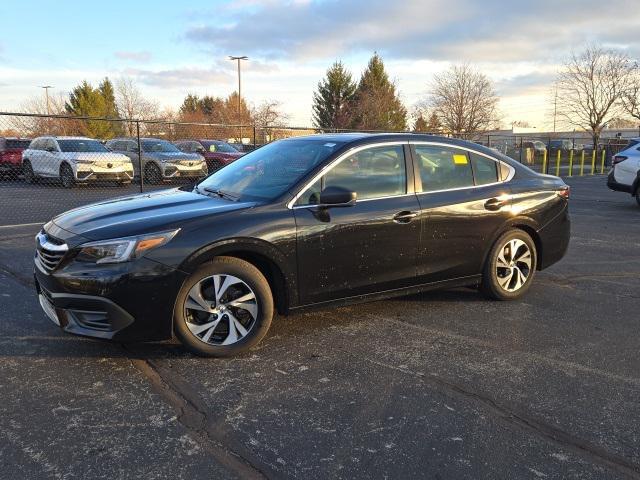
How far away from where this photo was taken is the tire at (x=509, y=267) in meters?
5.21

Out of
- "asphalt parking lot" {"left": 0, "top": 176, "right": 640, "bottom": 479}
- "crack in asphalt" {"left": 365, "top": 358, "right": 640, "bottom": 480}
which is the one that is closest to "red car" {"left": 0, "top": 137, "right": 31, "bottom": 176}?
"asphalt parking lot" {"left": 0, "top": 176, "right": 640, "bottom": 479}

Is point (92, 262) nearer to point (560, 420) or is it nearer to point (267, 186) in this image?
point (267, 186)

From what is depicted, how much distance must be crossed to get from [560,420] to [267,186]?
2.65 m

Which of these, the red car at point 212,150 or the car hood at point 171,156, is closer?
the car hood at point 171,156

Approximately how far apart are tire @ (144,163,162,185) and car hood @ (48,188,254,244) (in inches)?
472

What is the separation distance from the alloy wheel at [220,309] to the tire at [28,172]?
15439 mm

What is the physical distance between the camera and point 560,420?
3119mm

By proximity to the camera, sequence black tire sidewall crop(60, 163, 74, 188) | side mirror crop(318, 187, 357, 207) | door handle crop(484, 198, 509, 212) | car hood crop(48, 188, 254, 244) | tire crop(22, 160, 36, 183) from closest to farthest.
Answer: car hood crop(48, 188, 254, 244) → side mirror crop(318, 187, 357, 207) → door handle crop(484, 198, 509, 212) → black tire sidewall crop(60, 163, 74, 188) → tire crop(22, 160, 36, 183)

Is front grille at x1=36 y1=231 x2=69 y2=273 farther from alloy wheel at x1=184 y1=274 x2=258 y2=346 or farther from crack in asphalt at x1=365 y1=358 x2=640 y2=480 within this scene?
crack in asphalt at x1=365 y1=358 x2=640 y2=480

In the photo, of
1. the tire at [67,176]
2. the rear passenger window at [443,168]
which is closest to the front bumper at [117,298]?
the rear passenger window at [443,168]

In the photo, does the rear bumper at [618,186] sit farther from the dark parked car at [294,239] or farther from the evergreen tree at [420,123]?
the evergreen tree at [420,123]

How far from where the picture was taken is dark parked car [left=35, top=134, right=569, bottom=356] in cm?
364

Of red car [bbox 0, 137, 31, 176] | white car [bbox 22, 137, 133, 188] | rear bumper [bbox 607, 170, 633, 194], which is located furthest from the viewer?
red car [bbox 0, 137, 31, 176]

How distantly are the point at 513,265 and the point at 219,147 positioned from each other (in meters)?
16.1
